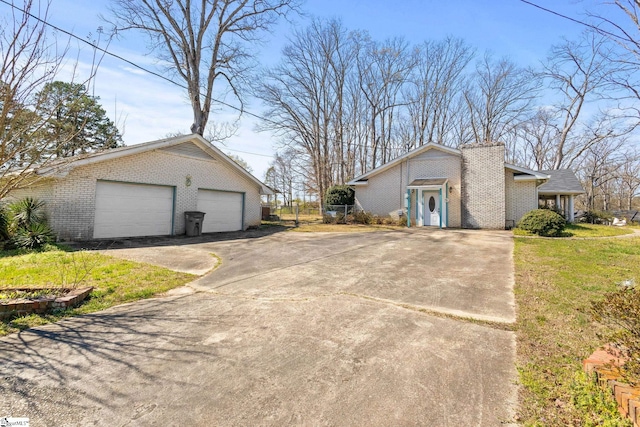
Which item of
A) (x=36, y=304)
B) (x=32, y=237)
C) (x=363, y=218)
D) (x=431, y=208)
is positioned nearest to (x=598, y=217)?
(x=431, y=208)

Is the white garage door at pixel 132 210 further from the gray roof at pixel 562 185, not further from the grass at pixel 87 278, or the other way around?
the gray roof at pixel 562 185

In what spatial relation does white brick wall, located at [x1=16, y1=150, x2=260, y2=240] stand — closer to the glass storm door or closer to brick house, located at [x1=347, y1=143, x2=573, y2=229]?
brick house, located at [x1=347, y1=143, x2=573, y2=229]

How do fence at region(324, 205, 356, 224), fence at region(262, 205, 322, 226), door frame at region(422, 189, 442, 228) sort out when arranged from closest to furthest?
door frame at region(422, 189, 442, 228)
fence at region(324, 205, 356, 224)
fence at region(262, 205, 322, 226)

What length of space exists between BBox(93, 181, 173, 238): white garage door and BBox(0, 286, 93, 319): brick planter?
22.1 ft

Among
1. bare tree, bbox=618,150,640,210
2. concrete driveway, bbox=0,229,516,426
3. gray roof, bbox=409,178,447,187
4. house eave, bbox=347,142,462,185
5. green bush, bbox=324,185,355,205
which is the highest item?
bare tree, bbox=618,150,640,210

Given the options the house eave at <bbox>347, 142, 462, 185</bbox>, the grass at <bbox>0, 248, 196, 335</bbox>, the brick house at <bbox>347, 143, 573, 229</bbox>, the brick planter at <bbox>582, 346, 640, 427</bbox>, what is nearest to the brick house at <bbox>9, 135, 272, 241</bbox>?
the grass at <bbox>0, 248, 196, 335</bbox>

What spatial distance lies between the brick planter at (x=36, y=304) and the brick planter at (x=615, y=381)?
5.82m

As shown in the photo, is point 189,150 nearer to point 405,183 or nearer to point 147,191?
point 147,191

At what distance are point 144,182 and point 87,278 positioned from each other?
6771 mm

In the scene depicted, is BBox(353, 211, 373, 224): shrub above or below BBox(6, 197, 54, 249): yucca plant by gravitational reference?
above

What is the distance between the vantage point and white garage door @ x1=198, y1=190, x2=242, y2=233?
43.9 feet

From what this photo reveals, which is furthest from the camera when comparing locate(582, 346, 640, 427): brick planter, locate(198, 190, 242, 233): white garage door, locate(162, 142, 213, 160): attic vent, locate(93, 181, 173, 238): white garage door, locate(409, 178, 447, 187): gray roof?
locate(409, 178, 447, 187): gray roof

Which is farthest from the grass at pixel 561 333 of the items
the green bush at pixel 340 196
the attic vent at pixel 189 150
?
the green bush at pixel 340 196

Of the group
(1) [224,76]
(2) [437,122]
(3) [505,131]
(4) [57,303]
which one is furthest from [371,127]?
(4) [57,303]
